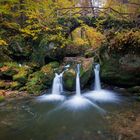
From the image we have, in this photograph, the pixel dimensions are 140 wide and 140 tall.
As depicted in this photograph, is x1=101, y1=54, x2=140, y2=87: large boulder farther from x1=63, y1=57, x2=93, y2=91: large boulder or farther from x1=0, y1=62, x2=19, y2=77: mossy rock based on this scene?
x1=0, y1=62, x2=19, y2=77: mossy rock

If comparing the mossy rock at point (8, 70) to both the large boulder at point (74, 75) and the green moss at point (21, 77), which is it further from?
the large boulder at point (74, 75)

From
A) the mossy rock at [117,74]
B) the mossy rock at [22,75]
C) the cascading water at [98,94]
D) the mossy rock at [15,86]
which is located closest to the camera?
the cascading water at [98,94]

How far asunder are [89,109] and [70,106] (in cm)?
79

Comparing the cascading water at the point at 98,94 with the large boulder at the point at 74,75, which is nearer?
the cascading water at the point at 98,94

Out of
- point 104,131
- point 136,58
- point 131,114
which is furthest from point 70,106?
point 136,58

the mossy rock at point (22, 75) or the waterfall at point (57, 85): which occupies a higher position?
the mossy rock at point (22, 75)

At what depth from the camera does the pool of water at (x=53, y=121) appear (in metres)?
5.25

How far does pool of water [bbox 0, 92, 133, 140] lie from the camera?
5246 mm

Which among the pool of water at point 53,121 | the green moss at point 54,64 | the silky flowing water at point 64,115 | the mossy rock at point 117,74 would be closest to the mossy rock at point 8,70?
the green moss at point 54,64

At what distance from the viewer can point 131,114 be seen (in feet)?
21.7

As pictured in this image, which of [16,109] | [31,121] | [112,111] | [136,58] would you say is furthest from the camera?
[136,58]

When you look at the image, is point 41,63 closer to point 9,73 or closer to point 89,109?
point 9,73

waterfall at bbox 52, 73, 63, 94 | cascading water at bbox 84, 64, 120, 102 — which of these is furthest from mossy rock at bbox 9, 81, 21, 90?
cascading water at bbox 84, 64, 120, 102

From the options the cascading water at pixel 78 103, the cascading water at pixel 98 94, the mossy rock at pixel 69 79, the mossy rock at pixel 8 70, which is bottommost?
the cascading water at pixel 78 103
